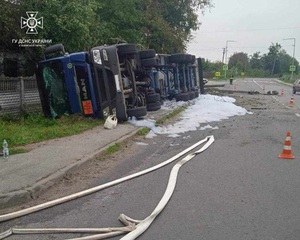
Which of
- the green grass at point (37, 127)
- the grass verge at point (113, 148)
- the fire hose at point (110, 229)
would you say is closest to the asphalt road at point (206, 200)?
the fire hose at point (110, 229)

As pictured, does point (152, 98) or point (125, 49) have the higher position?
point (125, 49)

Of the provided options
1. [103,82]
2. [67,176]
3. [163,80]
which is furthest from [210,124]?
[67,176]

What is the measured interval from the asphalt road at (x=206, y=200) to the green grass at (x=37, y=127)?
7.45ft

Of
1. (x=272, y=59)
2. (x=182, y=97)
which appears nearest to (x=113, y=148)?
(x=182, y=97)

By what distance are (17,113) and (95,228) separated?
9091 mm

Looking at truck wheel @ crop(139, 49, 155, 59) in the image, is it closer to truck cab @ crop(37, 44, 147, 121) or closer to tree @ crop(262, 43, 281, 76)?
truck cab @ crop(37, 44, 147, 121)

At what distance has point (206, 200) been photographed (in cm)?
481

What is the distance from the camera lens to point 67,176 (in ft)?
19.6

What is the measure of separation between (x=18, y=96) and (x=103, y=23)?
7.27 metres

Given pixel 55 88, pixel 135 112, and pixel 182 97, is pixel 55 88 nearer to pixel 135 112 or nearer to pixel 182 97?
pixel 135 112

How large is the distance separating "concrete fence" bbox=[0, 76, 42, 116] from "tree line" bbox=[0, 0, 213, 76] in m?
1.67

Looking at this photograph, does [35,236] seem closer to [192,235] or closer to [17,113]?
[192,235]

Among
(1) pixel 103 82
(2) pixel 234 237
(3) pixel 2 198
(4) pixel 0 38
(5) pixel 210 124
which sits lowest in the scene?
(5) pixel 210 124

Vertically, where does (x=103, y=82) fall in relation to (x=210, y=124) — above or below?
above
